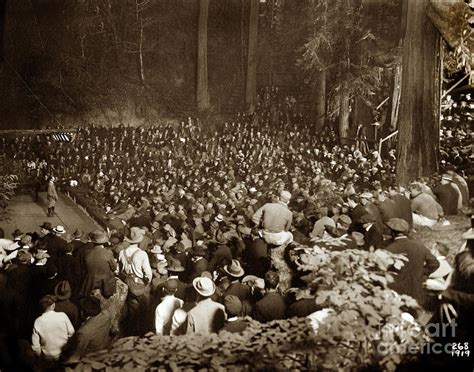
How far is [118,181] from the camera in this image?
7.79 m

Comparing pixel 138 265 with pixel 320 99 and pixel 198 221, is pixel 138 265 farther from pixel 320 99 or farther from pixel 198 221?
pixel 320 99

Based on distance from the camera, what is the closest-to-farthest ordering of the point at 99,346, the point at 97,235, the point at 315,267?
1. the point at 99,346
2. the point at 315,267
3. the point at 97,235

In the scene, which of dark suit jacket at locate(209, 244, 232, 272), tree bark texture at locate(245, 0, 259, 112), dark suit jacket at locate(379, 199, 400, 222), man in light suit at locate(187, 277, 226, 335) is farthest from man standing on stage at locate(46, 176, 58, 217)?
dark suit jacket at locate(379, 199, 400, 222)

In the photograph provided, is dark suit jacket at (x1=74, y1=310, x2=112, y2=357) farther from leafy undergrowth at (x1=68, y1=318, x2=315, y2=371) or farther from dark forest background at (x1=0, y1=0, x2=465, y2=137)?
dark forest background at (x1=0, y1=0, x2=465, y2=137)

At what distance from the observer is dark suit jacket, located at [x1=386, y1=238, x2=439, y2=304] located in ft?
19.7

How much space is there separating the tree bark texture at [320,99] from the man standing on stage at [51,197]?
406 centimetres

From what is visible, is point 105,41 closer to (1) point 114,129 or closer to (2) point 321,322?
(1) point 114,129

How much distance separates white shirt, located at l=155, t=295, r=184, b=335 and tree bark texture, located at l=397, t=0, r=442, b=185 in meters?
3.55

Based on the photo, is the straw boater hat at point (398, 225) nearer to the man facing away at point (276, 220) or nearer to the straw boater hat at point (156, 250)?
the man facing away at point (276, 220)

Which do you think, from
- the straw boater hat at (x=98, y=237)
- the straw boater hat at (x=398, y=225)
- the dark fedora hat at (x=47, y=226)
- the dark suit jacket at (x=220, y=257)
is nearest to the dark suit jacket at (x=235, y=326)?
the dark suit jacket at (x=220, y=257)

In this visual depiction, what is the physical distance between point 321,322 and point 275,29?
418 centimetres

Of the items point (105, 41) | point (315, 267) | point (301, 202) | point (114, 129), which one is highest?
point (105, 41)

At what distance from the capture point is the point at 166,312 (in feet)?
20.5

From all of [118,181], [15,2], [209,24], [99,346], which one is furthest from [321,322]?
[15,2]
